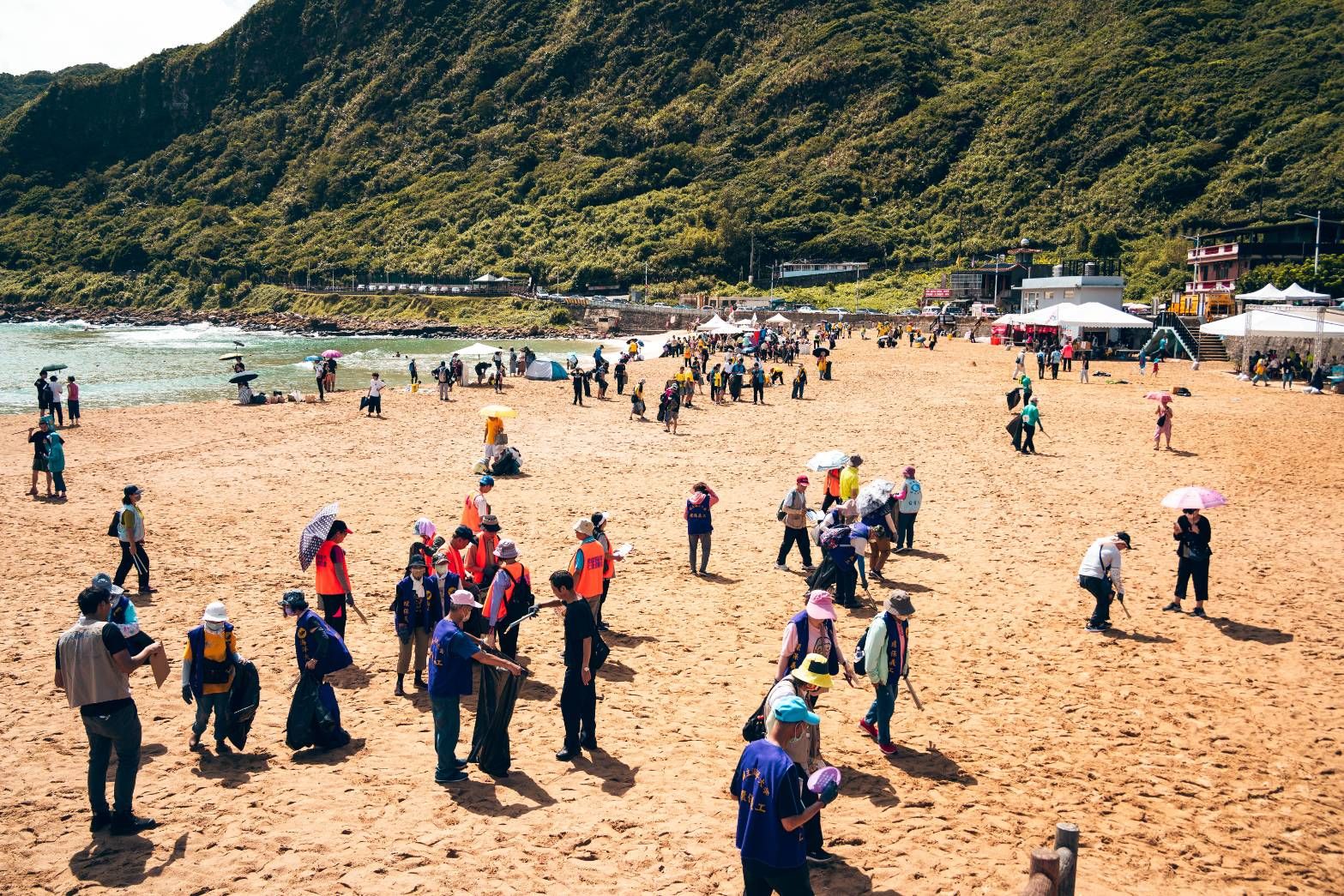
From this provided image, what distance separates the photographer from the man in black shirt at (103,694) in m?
5.62

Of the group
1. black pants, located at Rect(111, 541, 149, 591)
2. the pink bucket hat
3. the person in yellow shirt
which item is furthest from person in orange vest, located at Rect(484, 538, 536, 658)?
the person in yellow shirt

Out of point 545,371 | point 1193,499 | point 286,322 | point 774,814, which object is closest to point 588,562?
point 774,814

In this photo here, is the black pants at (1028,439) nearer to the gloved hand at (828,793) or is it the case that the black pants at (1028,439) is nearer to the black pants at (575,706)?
the black pants at (575,706)

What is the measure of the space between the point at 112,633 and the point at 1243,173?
95.4 metres

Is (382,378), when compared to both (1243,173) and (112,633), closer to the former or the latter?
(112,633)

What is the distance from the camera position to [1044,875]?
4.09 metres

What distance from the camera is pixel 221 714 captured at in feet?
22.8

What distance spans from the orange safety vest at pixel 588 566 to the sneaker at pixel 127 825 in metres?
3.62

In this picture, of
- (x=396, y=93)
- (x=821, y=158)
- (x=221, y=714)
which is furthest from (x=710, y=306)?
(x=396, y=93)

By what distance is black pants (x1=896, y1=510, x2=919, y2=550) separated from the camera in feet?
41.9

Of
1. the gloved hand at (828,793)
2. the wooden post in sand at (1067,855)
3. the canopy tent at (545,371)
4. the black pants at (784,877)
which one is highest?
the canopy tent at (545,371)

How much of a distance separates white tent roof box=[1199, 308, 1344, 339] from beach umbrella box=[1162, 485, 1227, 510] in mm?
23268

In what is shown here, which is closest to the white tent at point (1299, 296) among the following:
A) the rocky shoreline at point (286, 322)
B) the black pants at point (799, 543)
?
the black pants at point (799, 543)

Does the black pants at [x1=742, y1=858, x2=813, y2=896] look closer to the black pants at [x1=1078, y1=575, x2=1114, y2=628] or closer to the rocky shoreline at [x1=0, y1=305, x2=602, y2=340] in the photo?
the black pants at [x1=1078, y1=575, x2=1114, y2=628]
